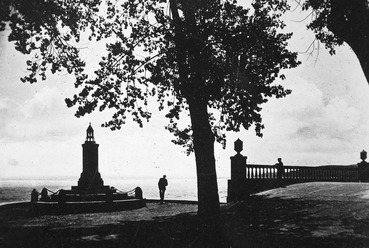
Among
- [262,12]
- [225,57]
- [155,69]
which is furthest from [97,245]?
[262,12]

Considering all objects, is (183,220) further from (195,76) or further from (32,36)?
(32,36)

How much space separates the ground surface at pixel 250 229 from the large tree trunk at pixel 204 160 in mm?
699

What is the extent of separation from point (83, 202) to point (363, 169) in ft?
57.6

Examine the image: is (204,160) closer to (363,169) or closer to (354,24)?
(354,24)

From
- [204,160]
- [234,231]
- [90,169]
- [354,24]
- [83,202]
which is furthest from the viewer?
[90,169]

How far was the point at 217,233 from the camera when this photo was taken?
12438 mm

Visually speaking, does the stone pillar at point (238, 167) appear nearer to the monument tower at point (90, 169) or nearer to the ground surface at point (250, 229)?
the ground surface at point (250, 229)

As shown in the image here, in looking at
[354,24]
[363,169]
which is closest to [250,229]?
[354,24]

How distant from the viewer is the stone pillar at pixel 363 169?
83.3 ft

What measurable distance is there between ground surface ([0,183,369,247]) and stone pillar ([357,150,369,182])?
8.74 metres

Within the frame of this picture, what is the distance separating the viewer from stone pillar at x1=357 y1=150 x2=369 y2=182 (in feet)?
83.3

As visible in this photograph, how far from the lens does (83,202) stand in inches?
886

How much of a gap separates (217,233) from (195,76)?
18.9 ft

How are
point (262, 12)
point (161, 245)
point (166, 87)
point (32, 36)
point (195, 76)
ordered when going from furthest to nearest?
point (166, 87) → point (262, 12) → point (195, 76) → point (32, 36) → point (161, 245)
